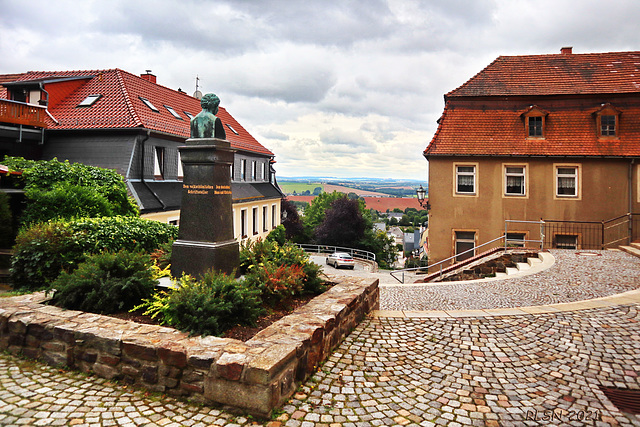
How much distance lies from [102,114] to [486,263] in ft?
56.9

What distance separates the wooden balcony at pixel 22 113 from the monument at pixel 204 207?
12974 mm

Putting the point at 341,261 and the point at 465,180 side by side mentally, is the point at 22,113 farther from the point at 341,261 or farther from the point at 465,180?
the point at 341,261

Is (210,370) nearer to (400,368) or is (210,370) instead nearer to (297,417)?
(297,417)

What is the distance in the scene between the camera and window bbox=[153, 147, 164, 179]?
19406 mm

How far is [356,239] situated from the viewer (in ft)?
158

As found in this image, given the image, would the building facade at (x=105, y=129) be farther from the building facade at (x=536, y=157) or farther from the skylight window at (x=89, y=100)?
the building facade at (x=536, y=157)

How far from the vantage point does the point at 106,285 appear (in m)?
5.95

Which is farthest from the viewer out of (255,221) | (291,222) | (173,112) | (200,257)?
(291,222)

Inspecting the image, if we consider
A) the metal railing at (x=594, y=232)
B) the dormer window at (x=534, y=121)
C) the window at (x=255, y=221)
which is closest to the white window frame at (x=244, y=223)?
the window at (x=255, y=221)

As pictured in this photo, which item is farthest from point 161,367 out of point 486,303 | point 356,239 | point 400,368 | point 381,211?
point 381,211

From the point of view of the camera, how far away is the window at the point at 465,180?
64.8 feet

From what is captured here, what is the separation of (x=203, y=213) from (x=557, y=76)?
67.2ft

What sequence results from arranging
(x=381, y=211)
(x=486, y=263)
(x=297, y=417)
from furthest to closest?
(x=381, y=211), (x=486, y=263), (x=297, y=417)

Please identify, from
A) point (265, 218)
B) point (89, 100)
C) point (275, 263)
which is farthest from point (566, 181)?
point (89, 100)
